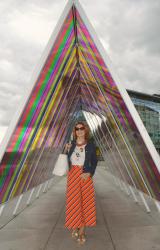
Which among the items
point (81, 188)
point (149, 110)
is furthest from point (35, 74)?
point (149, 110)

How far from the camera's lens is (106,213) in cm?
717

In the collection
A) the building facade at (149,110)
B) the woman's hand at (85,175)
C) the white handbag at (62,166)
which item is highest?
the building facade at (149,110)

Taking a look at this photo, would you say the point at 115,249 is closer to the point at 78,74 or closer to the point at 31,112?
the point at 31,112

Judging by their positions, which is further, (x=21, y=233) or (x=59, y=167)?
(x=21, y=233)

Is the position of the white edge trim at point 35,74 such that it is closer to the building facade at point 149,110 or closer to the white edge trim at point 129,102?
the white edge trim at point 129,102

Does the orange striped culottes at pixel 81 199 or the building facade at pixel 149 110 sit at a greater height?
the building facade at pixel 149 110

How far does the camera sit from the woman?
485 centimetres

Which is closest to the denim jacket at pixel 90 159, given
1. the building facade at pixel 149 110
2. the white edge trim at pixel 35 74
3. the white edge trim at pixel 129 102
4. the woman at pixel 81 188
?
the woman at pixel 81 188

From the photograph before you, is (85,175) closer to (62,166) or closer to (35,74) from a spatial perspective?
(62,166)

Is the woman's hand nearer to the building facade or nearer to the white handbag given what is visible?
the white handbag

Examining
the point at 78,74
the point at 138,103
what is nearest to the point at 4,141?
the point at 78,74

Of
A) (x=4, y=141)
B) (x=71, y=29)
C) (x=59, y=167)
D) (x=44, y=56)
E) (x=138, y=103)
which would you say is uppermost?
(x=138, y=103)

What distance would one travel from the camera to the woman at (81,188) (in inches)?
191

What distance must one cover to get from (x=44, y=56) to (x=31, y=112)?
128cm
